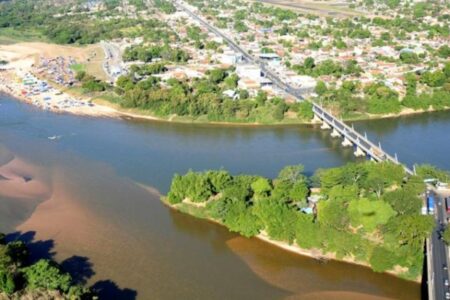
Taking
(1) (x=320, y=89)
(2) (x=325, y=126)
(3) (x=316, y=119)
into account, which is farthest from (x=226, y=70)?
(2) (x=325, y=126)

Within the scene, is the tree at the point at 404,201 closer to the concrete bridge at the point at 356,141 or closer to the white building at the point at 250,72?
the concrete bridge at the point at 356,141

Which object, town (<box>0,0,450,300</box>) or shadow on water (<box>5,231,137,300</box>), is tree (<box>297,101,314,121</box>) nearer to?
town (<box>0,0,450,300</box>)

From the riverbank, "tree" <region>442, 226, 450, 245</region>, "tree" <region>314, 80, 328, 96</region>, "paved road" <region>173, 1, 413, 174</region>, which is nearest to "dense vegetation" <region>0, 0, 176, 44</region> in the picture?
the riverbank

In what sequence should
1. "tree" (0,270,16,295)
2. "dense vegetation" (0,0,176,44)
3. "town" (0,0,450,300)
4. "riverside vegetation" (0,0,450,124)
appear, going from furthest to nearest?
"dense vegetation" (0,0,176,44) → "riverside vegetation" (0,0,450,124) → "town" (0,0,450,300) → "tree" (0,270,16,295)

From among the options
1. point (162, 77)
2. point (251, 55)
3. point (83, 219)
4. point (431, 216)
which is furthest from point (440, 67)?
point (83, 219)

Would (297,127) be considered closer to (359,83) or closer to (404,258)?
(359,83)

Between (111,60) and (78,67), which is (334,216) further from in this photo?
(111,60)

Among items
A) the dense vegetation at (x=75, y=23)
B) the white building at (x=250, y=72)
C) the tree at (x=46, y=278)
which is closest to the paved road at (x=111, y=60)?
the dense vegetation at (x=75, y=23)

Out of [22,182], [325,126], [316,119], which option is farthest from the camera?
[316,119]
